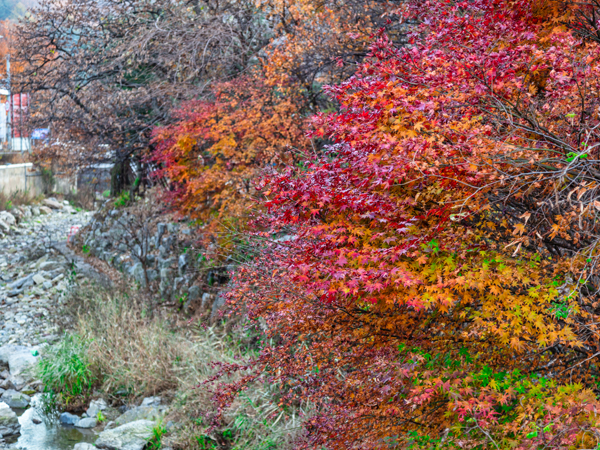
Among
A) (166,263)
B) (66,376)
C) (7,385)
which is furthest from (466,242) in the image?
(166,263)

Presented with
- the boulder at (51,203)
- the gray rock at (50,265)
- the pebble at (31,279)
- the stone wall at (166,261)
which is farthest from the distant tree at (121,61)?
the boulder at (51,203)

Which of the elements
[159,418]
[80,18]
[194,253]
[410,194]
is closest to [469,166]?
[410,194]

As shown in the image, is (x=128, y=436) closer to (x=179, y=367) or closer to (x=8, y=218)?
(x=179, y=367)

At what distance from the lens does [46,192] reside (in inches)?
892

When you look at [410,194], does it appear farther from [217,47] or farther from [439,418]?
[217,47]

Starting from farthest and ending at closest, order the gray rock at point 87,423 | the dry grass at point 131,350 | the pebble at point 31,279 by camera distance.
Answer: the pebble at point 31,279 < the dry grass at point 131,350 < the gray rock at point 87,423

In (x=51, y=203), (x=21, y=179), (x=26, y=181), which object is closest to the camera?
(x=51, y=203)

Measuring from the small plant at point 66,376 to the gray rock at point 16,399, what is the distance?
0.36 meters

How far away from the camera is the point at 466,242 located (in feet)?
10.8

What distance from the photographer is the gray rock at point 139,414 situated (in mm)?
6867

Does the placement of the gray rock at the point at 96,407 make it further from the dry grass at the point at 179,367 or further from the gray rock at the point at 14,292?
the gray rock at the point at 14,292

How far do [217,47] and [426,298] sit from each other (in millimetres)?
9331

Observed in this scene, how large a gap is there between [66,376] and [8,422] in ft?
3.00

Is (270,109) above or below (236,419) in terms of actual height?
above
